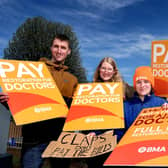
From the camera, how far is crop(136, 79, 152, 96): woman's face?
101 inches

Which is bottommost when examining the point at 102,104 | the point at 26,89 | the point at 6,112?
→ the point at 6,112

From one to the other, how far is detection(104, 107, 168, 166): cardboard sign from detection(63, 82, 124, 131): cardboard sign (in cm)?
21

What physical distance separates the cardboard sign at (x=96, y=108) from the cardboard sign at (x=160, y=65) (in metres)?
0.80

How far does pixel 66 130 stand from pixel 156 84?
141 cm

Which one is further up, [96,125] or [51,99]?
[51,99]

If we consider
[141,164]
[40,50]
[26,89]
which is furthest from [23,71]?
[40,50]

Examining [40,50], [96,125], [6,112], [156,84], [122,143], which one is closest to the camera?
[122,143]

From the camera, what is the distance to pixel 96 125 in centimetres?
234

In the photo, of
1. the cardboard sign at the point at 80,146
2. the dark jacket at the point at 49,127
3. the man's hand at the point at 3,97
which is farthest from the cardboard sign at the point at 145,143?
the man's hand at the point at 3,97

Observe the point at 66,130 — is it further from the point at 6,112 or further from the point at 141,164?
the point at 6,112

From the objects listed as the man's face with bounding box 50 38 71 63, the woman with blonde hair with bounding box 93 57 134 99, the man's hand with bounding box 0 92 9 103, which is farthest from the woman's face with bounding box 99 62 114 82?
the man's hand with bounding box 0 92 9 103

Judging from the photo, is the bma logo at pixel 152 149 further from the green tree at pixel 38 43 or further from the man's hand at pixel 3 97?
the green tree at pixel 38 43

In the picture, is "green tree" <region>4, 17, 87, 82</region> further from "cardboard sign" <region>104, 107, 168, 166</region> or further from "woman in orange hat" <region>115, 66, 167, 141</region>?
"cardboard sign" <region>104, 107, 168, 166</region>

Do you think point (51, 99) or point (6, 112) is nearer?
point (51, 99)
